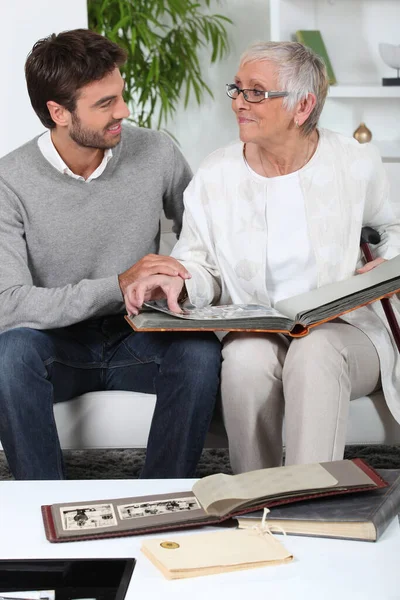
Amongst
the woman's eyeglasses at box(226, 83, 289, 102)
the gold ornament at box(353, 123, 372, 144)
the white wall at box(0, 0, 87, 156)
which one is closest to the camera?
the woman's eyeglasses at box(226, 83, 289, 102)

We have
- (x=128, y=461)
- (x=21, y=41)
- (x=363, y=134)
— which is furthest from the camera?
(x=363, y=134)

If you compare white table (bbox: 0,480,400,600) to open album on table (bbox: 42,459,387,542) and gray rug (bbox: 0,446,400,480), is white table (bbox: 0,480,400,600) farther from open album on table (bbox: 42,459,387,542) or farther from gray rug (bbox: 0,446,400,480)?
gray rug (bbox: 0,446,400,480)

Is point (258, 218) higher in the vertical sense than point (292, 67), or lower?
lower

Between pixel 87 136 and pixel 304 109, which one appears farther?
pixel 87 136

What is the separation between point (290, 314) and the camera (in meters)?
2.05

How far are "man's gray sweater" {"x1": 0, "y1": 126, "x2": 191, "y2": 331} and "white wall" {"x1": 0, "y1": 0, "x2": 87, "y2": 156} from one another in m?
0.64

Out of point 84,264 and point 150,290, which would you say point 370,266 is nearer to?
point 150,290

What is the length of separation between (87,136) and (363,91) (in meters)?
1.65

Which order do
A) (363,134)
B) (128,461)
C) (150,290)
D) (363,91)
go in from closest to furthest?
(150,290)
(128,461)
(363,91)
(363,134)

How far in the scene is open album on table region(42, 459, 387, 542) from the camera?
1.34 metres

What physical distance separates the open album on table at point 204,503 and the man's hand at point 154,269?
A: 80cm

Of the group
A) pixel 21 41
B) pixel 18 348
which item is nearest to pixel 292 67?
pixel 18 348

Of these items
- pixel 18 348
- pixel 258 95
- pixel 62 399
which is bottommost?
pixel 62 399

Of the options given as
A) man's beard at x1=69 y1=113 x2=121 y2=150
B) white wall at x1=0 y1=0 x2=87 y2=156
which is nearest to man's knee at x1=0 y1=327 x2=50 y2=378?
man's beard at x1=69 y1=113 x2=121 y2=150
